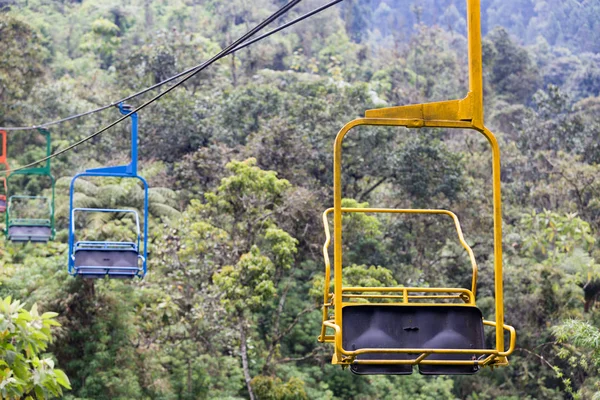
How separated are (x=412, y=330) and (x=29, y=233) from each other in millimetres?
8271

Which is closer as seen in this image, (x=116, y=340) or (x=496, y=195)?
(x=496, y=195)

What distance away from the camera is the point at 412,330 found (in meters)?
3.35

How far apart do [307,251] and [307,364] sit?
193cm

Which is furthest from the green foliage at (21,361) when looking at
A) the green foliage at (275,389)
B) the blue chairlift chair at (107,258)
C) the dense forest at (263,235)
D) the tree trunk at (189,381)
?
the tree trunk at (189,381)

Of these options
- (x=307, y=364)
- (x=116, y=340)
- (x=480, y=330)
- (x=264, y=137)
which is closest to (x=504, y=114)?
(x=264, y=137)

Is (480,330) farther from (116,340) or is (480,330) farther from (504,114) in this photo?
(504,114)

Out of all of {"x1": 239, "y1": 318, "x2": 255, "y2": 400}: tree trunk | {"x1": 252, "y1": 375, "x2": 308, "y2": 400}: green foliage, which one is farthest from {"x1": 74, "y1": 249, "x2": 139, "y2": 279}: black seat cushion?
{"x1": 252, "y1": 375, "x2": 308, "y2": 400}: green foliage

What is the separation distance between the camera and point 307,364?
13.7m

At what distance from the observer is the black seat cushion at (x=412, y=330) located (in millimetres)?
3273

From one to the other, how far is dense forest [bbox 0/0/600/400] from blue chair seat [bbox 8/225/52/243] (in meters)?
0.41

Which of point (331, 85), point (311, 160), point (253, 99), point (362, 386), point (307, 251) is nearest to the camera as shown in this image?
point (362, 386)

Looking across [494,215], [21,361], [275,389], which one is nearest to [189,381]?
[275,389]

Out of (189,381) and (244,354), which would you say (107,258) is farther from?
(189,381)

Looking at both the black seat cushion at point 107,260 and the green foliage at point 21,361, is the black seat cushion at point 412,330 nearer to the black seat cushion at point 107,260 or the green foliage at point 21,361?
the green foliage at point 21,361
